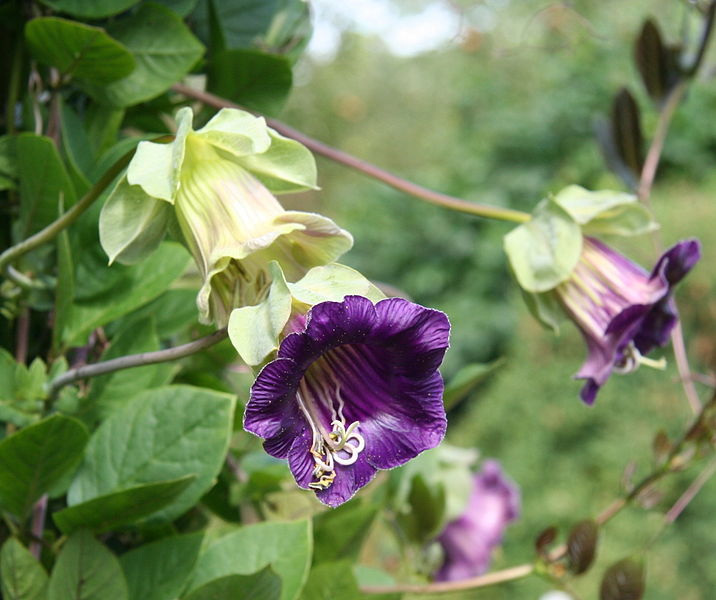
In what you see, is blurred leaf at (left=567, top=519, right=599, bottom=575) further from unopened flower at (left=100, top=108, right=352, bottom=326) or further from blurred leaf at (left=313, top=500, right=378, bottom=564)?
unopened flower at (left=100, top=108, right=352, bottom=326)

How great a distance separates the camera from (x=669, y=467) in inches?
22.7

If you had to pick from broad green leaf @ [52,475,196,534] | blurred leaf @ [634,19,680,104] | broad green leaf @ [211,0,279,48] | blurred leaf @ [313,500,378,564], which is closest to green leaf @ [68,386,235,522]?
broad green leaf @ [52,475,196,534]

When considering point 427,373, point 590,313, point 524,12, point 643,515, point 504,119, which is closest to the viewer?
point 427,373

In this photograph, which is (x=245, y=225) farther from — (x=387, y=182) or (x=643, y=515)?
(x=643, y=515)

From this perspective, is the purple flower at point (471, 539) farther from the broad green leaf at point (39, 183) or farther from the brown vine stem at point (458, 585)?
the broad green leaf at point (39, 183)

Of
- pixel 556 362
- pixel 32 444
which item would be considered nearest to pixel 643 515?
pixel 556 362

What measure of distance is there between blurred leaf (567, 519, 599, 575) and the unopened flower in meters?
0.30

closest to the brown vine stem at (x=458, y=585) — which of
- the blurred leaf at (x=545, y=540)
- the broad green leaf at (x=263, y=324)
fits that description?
the blurred leaf at (x=545, y=540)

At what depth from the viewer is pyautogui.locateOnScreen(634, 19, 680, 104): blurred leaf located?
2.17ft

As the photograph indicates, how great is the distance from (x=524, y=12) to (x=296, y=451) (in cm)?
758

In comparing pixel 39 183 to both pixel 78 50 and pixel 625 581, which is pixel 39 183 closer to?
pixel 78 50

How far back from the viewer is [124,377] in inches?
17.5

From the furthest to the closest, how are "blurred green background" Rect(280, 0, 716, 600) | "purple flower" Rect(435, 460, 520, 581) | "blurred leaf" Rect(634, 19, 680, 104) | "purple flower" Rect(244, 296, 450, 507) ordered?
"blurred green background" Rect(280, 0, 716, 600), "purple flower" Rect(435, 460, 520, 581), "blurred leaf" Rect(634, 19, 680, 104), "purple flower" Rect(244, 296, 450, 507)

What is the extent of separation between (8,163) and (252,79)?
14cm
